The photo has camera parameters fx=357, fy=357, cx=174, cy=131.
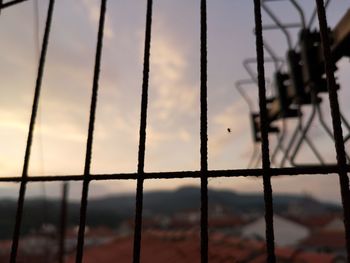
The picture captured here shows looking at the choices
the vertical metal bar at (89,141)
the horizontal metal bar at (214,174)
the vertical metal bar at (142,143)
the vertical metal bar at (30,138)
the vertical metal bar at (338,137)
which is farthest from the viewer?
the vertical metal bar at (30,138)

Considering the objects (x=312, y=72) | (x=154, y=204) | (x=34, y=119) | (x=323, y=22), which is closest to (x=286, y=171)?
(x=323, y=22)

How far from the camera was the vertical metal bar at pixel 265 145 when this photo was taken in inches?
53.1

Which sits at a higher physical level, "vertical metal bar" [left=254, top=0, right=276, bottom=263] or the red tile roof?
"vertical metal bar" [left=254, top=0, right=276, bottom=263]

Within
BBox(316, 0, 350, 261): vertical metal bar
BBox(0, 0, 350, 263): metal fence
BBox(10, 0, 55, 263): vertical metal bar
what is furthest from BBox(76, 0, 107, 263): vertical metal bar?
BBox(316, 0, 350, 261): vertical metal bar

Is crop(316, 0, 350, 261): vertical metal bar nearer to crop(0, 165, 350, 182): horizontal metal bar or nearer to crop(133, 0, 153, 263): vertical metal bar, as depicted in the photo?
crop(0, 165, 350, 182): horizontal metal bar

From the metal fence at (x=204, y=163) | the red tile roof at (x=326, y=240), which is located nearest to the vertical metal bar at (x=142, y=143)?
the metal fence at (x=204, y=163)

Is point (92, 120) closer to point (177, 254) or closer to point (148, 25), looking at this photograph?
point (148, 25)

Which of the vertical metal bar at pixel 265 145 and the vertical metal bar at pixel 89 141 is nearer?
the vertical metal bar at pixel 265 145

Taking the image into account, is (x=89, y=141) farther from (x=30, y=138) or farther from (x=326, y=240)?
(x=326, y=240)

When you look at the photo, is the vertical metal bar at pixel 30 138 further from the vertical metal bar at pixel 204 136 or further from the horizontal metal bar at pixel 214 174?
the vertical metal bar at pixel 204 136

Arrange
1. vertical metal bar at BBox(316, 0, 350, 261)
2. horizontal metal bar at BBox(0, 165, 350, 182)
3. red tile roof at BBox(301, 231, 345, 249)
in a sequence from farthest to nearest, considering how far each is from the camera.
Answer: red tile roof at BBox(301, 231, 345, 249)
horizontal metal bar at BBox(0, 165, 350, 182)
vertical metal bar at BBox(316, 0, 350, 261)

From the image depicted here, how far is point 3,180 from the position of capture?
7.30 ft

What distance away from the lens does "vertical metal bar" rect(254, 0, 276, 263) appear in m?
1.35

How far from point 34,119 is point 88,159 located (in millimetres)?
538
